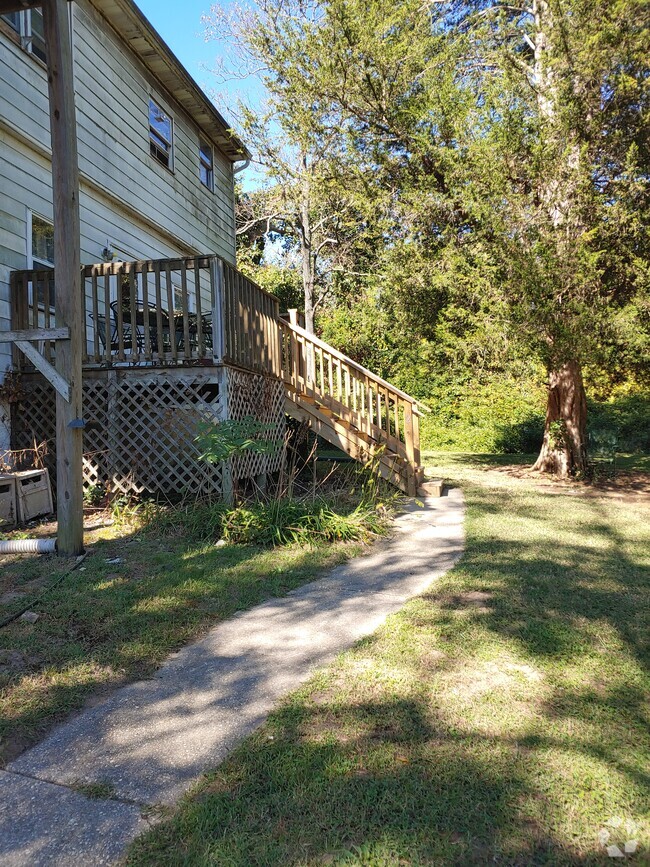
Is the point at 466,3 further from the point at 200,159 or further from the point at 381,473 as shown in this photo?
the point at 381,473

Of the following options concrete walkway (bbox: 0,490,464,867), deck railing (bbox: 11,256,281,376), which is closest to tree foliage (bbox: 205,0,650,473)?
deck railing (bbox: 11,256,281,376)

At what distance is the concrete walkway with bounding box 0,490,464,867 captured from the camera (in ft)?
5.61

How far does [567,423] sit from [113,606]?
323 inches

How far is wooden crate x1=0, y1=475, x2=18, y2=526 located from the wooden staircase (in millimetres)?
3674

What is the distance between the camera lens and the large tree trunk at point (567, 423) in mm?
9469

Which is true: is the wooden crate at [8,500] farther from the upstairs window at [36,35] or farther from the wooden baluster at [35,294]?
the upstairs window at [36,35]

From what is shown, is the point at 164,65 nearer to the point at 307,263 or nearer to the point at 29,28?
the point at 29,28

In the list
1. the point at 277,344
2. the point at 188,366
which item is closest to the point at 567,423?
the point at 277,344

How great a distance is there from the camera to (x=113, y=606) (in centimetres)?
353

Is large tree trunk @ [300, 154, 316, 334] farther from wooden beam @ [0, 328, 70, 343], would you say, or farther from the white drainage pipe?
the white drainage pipe

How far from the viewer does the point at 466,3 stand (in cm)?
912

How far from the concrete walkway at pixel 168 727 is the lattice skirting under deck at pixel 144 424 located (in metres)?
2.61

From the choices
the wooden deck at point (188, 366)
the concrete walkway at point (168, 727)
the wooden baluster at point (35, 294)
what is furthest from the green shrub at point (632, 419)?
the wooden baluster at point (35, 294)

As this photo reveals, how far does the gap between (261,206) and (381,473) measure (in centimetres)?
1561
